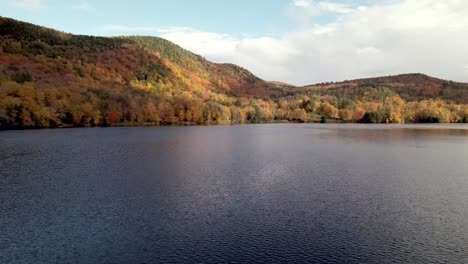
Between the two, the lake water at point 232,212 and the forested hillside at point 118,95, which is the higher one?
the forested hillside at point 118,95

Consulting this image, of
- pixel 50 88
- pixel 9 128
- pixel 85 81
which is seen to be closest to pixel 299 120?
pixel 85 81

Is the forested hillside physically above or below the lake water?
above

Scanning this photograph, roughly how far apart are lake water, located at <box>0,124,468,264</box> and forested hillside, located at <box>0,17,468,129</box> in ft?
176

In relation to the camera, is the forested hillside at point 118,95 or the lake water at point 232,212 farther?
the forested hillside at point 118,95

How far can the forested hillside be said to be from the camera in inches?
3219

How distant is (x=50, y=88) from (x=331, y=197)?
81478 millimetres

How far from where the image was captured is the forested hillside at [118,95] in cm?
8175

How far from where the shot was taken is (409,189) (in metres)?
22.8

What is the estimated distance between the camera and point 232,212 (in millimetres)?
17531

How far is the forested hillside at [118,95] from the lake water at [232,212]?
53514 millimetres

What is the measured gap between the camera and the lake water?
12.9 metres

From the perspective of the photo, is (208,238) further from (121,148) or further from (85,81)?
(85,81)

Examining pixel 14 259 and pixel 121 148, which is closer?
pixel 14 259

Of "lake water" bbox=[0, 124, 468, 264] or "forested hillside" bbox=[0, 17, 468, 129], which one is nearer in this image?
"lake water" bbox=[0, 124, 468, 264]
